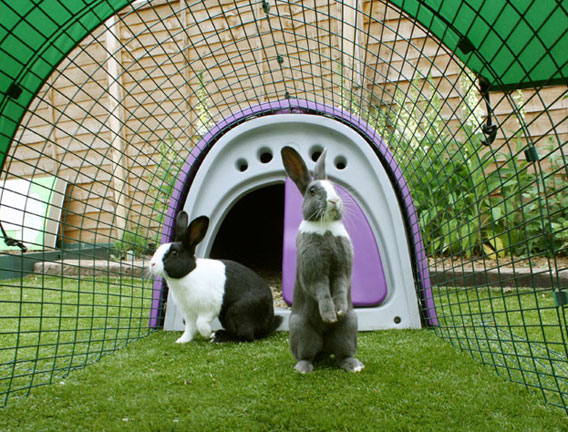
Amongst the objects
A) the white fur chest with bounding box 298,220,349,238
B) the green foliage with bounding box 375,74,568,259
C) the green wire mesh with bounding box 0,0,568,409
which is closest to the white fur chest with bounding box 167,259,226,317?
the green wire mesh with bounding box 0,0,568,409

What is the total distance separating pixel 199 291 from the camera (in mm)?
1989

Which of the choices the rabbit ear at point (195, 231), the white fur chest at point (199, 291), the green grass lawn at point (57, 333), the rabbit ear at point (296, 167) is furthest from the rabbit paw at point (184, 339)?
the rabbit ear at point (296, 167)

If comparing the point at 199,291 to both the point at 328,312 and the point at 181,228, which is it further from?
the point at 328,312

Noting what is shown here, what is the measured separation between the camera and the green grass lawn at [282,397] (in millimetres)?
1083

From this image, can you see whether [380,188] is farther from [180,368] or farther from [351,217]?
[180,368]

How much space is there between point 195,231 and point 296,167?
0.71 meters

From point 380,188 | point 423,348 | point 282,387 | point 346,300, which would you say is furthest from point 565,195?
point 282,387

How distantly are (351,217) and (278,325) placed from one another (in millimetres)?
627

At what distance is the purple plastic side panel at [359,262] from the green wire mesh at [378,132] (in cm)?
29

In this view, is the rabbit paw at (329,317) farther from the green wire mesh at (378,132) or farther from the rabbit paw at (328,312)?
the green wire mesh at (378,132)

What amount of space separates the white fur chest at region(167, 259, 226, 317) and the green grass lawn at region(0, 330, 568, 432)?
0.33 metres

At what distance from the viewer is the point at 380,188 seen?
230 centimetres

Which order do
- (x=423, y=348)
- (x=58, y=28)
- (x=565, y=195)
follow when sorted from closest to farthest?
(x=58, y=28)
(x=423, y=348)
(x=565, y=195)

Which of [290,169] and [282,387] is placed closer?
[282,387]
